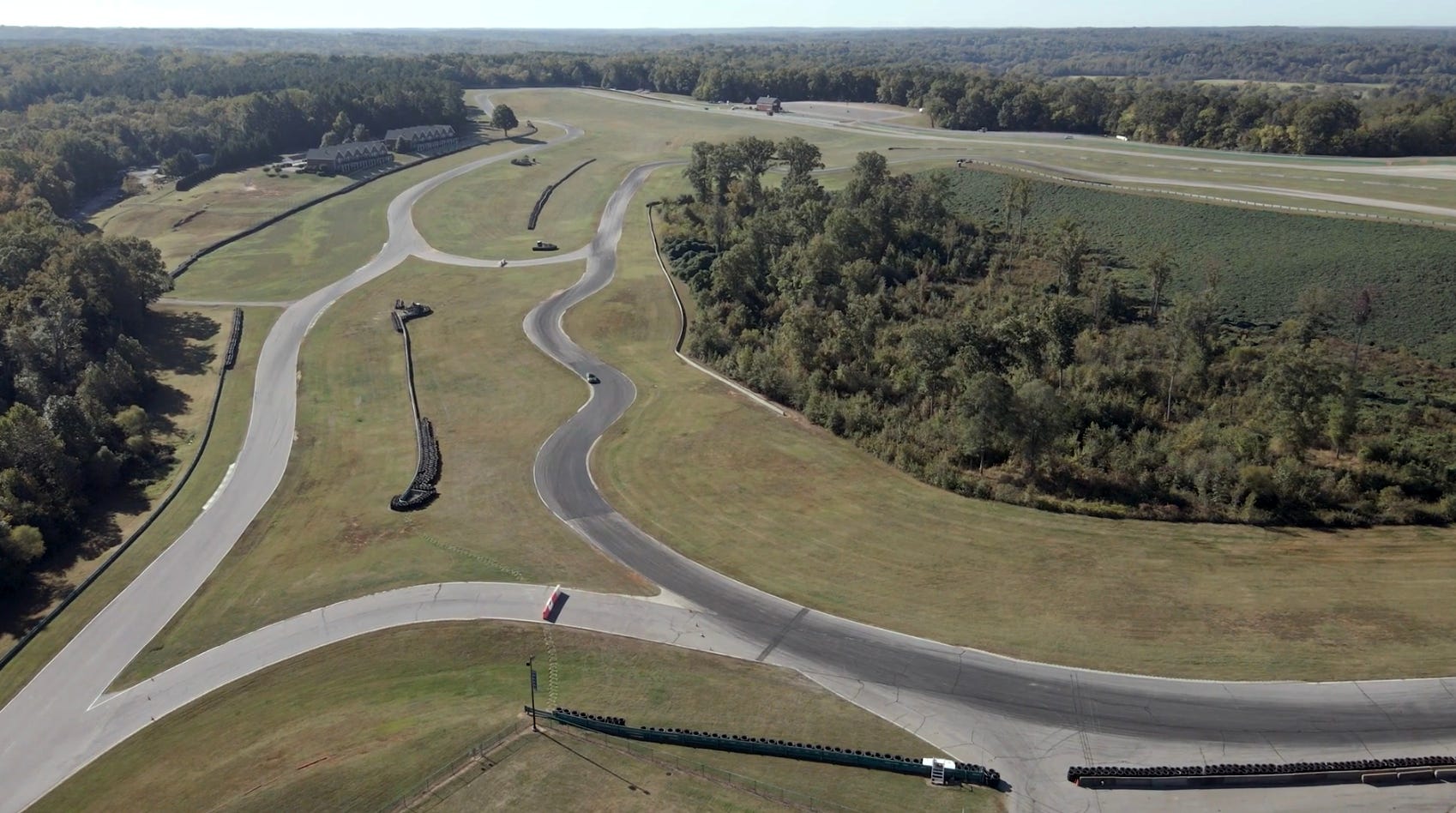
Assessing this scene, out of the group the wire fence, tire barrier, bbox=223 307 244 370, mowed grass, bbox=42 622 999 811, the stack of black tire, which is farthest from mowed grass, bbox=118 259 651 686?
the stack of black tire

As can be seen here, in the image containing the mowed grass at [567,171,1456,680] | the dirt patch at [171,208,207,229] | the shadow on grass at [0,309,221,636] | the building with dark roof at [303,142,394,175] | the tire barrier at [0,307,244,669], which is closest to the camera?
the mowed grass at [567,171,1456,680]

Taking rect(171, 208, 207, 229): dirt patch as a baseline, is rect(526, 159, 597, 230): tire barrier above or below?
above

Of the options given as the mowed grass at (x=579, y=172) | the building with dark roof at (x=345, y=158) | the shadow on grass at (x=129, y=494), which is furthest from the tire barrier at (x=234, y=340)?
the building with dark roof at (x=345, y=158)

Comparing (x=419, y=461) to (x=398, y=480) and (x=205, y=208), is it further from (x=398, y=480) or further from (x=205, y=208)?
(x=205, y=208)

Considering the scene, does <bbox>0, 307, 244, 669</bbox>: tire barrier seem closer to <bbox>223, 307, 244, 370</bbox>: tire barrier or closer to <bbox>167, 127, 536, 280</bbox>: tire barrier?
<bbox>223, 307, 244, 370</bbox>: tire barrier

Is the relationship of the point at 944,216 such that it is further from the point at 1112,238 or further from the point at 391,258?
the point at 391,258

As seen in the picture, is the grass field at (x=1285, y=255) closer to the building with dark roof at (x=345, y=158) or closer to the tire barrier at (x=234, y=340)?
the tire barrier at (x=234, y=340)

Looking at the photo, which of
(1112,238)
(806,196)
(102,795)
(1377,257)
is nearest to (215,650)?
(102,795)
